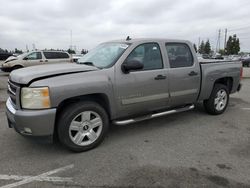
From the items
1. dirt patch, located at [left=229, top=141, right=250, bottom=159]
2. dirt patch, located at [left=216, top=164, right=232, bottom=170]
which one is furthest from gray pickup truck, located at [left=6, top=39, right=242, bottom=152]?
dirt patch, located at [left=216, top=164, right=232, bottom=170]

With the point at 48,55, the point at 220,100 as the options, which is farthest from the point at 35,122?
the point at 48,55

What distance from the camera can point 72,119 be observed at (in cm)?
365

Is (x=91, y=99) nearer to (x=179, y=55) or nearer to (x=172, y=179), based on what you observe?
(x=172, y=179)

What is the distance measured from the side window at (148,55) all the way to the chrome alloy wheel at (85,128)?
126cm

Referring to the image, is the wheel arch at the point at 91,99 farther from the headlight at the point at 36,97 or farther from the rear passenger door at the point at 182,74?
the rear passenger door at the point at 182,74

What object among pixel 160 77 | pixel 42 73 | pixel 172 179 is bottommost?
pixel 172 179

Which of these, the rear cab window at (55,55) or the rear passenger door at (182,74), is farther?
the rear cab window at (55,55)

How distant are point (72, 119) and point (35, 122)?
0.53 meters

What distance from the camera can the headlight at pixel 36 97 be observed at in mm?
3355

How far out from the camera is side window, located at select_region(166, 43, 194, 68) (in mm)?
4871

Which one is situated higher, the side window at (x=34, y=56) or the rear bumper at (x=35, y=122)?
the side window at (x=34, y=56)

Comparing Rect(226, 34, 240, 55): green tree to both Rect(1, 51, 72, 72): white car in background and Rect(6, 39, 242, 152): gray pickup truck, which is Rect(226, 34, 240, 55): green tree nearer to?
Rect(1, 51, 72, 72): white car in background

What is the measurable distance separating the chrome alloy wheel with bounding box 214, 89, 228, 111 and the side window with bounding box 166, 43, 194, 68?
127 cm

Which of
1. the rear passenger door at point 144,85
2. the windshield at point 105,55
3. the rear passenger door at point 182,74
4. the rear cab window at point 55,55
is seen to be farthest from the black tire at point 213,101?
the rear cab window at point 55,55
